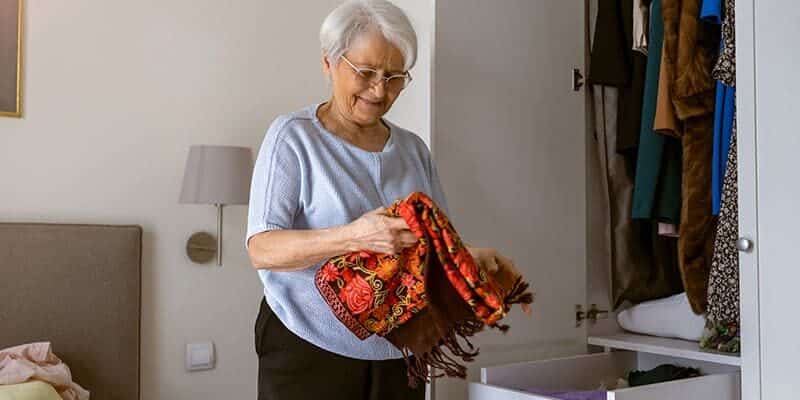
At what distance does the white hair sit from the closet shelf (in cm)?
126

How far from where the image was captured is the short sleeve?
4.45 feet

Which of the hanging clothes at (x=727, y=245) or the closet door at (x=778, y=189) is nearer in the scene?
the closet door at (x=778, y=189)

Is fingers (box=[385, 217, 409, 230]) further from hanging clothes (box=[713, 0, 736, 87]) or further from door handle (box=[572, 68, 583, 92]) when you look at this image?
door handle (box=[572, 68, 583, 92])

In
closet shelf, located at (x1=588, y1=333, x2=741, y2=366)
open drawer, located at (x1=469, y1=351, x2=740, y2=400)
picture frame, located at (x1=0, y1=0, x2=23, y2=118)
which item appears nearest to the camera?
open drawer, located at (x1=469, y1=351, x2=740, y2=400)

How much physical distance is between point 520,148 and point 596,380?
0.74m

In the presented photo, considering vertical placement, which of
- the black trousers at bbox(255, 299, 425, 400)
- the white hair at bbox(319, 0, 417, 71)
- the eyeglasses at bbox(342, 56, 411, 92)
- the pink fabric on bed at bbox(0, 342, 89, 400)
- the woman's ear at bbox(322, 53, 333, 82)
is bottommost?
the pink fabric on bed at bbox(0, 342, 89, 400)

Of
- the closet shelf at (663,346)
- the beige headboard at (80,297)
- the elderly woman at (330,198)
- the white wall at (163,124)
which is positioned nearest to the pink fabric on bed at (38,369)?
the beige headboard at (80,297)

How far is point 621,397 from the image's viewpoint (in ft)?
5.70

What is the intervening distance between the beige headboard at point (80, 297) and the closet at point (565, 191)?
0.94 m

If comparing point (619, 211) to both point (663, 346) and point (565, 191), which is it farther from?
point (663, 346)

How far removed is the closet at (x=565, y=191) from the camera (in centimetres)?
190

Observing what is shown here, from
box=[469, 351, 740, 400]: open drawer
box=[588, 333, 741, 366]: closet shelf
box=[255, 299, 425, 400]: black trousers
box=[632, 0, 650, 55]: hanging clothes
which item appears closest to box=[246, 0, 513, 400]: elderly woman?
box=[255, 299, 425, 400]: black trousers

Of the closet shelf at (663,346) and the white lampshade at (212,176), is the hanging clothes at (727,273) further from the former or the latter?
the white lampshade at (212,176)

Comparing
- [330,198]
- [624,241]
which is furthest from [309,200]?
[624,241]
